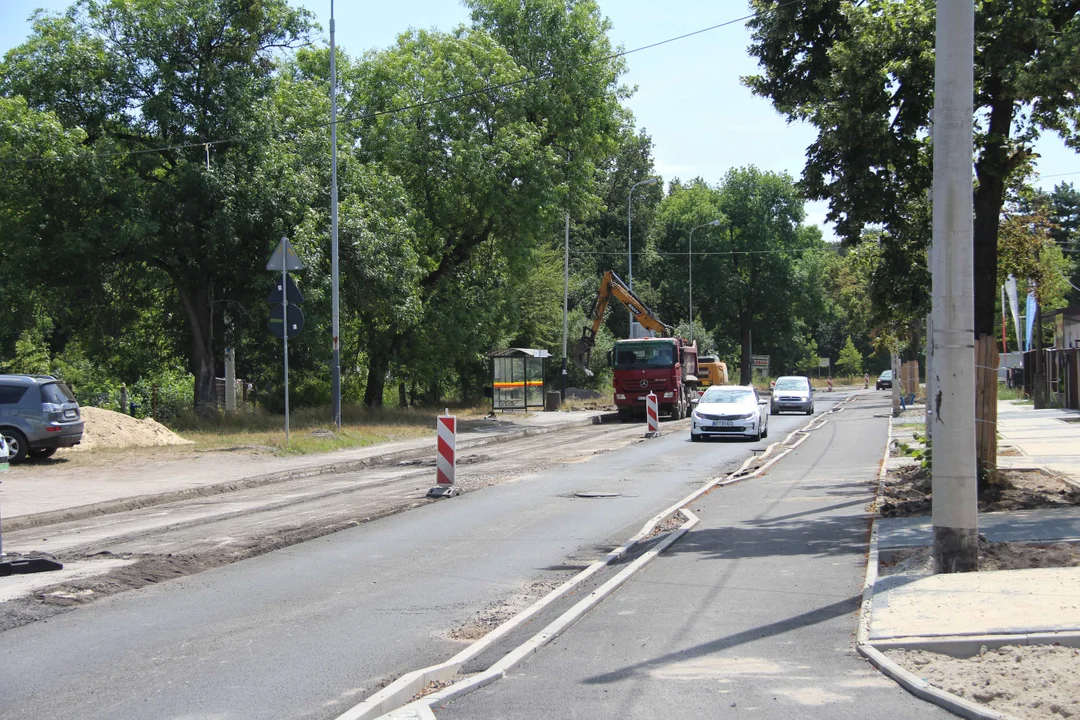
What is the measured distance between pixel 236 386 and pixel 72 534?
2268cm

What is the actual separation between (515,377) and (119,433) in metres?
19.4

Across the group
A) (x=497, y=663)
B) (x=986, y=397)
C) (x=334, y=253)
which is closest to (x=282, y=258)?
(x=334, y=253)

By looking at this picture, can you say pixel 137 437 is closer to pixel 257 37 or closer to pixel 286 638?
pixel 257 37

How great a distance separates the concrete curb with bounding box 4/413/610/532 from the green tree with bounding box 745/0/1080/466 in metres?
10.7

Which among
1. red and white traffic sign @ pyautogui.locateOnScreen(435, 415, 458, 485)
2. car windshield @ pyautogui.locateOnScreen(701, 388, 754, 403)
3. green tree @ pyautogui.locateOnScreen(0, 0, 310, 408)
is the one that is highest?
green tree @ pyautogui.locateOnScreen(0, 0, 310, 408)

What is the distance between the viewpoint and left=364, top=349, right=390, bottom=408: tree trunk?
34781 millimetres

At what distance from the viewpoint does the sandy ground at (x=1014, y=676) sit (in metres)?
5.14

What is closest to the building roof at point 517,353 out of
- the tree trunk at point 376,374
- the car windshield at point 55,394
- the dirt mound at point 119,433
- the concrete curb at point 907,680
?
the tree trunk at point 376,374

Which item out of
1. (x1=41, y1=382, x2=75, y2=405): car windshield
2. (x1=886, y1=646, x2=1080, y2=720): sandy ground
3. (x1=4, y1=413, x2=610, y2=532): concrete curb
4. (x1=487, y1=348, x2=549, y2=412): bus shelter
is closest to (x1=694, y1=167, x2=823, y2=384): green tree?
(x1=487, y1=348, x2=549, y2=412): bus shelter

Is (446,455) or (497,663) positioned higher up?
(446,455)

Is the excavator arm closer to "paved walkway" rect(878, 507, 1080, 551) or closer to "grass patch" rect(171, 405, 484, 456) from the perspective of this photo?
"grass patch" rect(171, 405, 484, 456)

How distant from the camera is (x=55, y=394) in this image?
18.7 meters

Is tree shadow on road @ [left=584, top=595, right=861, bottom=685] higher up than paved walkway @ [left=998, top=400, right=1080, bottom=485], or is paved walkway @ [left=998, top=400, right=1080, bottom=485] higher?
paved walkway @ [left=998, top=400, right=1080, bottom=485]

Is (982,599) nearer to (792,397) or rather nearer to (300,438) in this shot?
(300,438)
